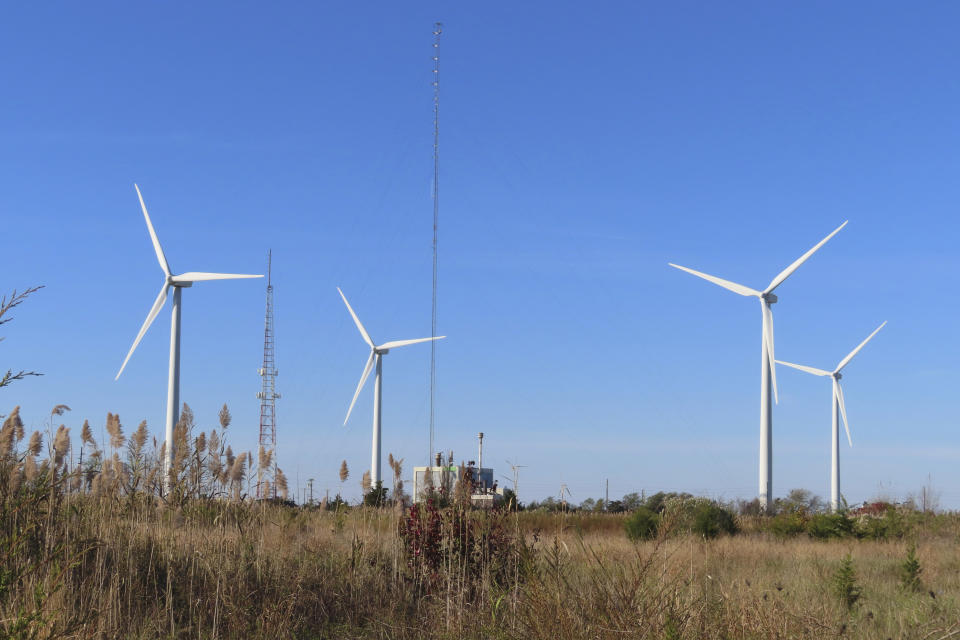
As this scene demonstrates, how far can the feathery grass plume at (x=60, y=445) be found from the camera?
9.81m

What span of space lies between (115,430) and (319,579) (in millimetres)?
3225

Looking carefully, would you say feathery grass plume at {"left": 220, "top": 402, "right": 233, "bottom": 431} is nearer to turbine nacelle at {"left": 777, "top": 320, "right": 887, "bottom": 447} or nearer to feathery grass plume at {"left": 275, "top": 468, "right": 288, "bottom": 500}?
feathery grass plume at {"left": 275, "top": 468, "right": 288, "bottom": 500}

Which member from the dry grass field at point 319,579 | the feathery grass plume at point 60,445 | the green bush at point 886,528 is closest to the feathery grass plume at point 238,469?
the dry grass field at point 319,579

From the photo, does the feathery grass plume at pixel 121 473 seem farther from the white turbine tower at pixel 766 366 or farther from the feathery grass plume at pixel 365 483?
the white turbine tower at pixel 766 366

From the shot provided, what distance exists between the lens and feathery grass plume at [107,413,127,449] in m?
11.2

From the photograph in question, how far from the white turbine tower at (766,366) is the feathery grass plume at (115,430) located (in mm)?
34587

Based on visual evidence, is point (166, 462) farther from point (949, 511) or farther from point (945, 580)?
point (949, 511)

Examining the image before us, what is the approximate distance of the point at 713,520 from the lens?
2728 cm

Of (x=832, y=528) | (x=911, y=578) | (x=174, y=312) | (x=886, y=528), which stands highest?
(x=174, y=312)

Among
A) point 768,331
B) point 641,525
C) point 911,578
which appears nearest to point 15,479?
point 911,578

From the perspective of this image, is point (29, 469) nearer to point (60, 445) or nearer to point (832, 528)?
point (60, 445)

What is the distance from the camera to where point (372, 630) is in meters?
9.61

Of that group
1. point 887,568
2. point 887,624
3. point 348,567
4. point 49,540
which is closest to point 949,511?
point 887,568

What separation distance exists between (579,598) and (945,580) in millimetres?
10977
